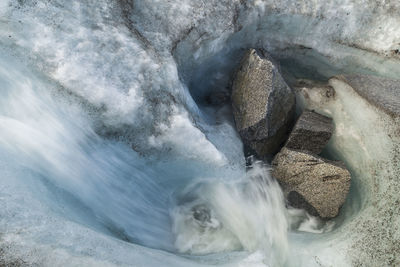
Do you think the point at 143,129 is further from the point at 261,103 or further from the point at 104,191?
the point at 261,103

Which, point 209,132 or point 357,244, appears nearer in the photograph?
point 357,244

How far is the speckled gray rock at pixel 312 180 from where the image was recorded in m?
2.73

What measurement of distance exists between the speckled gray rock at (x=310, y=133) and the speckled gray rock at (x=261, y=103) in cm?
12

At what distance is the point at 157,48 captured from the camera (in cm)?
254

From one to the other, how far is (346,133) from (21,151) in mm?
2276

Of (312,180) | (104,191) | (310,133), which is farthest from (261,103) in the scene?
(104,191)

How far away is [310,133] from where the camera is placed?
291cm

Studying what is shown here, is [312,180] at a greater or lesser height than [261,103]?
lesser

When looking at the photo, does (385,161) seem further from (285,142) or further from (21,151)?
(21,151)

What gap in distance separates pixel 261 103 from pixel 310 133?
1.49 ft

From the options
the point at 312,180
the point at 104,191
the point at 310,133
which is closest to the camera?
the point at 104,191

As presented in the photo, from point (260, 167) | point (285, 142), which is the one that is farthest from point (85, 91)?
point (285, 142)

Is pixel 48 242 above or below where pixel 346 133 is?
below

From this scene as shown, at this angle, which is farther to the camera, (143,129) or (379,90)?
(379,90)
